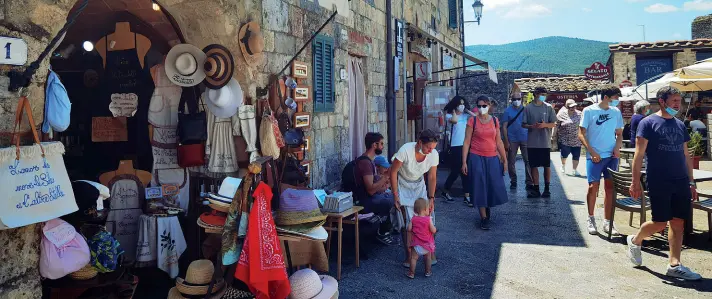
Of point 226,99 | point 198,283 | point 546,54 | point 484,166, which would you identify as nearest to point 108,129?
point 226,99

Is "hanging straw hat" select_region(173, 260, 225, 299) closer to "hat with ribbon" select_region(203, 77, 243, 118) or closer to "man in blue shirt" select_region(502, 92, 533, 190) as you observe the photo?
"hat with ribbon" select_region(203, 77, 243, 118)

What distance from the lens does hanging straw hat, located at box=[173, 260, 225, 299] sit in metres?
3.62

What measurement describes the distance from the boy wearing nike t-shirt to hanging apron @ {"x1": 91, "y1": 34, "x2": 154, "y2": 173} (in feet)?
15.5

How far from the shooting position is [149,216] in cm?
468

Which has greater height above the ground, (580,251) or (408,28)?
(408,28)

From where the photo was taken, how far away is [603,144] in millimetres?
5883

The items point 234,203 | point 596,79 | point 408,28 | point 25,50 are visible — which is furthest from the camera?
point 596,79

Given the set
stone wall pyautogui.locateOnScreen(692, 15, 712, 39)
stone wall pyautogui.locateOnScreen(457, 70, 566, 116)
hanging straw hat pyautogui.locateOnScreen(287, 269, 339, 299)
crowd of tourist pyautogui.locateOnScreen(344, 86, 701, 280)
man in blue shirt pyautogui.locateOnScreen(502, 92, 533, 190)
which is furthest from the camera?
stone wall pyautogui.locateOnScreen(692, 15, 712, 39)

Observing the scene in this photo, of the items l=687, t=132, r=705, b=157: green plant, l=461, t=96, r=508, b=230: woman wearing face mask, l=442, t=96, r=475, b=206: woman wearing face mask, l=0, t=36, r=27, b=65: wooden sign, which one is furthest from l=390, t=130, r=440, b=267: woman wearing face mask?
l=687, t=132, r=705, b=157: green plant

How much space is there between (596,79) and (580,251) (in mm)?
18270

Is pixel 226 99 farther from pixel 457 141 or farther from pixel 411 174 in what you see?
pixel 457 141

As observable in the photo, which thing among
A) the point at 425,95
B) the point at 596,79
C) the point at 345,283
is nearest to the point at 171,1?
the point at 345,283

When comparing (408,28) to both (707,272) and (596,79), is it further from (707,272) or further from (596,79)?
(596,79)

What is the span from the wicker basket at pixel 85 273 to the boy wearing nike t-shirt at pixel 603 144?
5.00 m
